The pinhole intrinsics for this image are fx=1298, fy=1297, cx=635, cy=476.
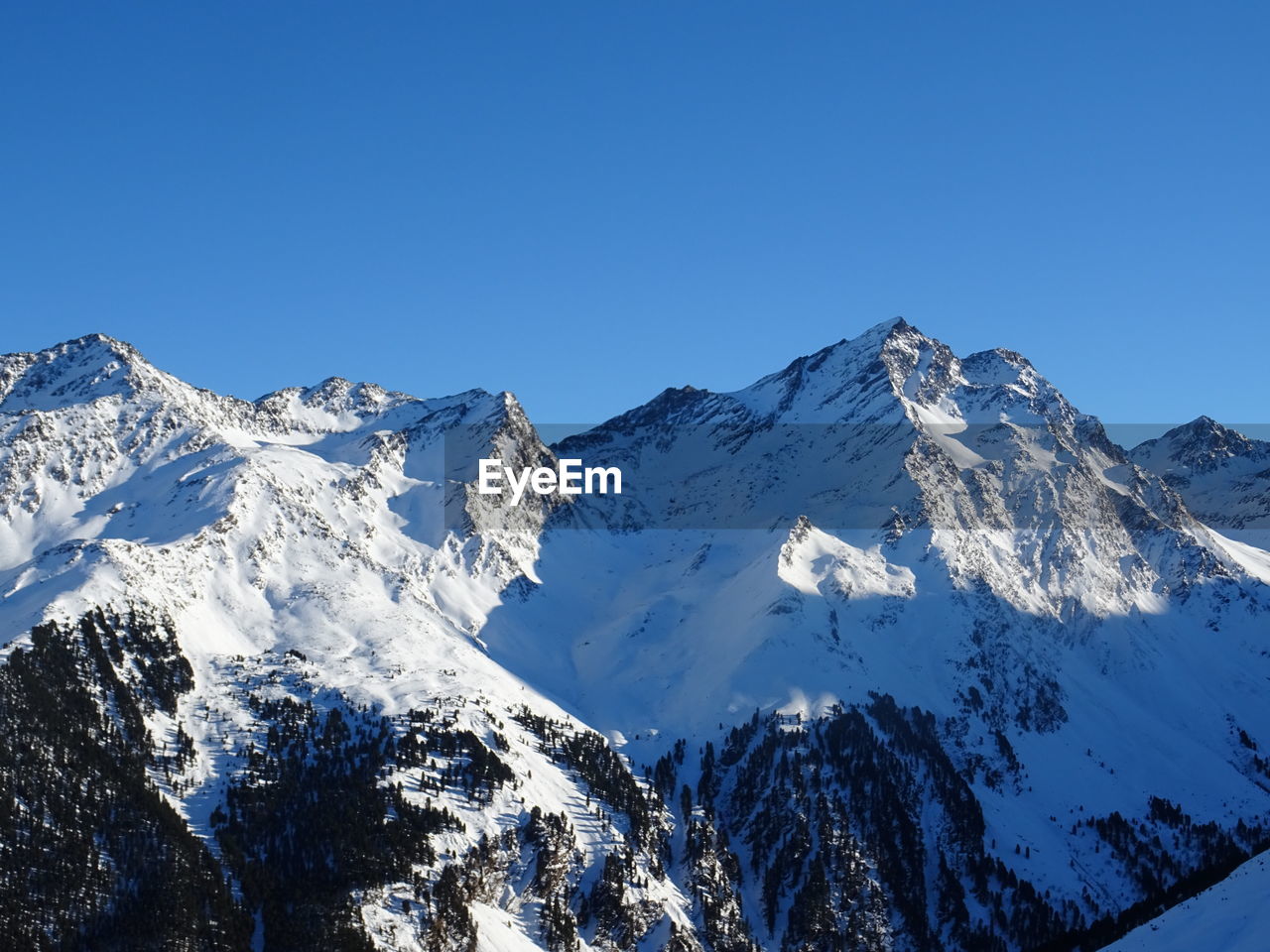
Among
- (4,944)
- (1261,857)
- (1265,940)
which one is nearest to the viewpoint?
(1265,940)

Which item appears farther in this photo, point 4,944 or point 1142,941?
point 4,944

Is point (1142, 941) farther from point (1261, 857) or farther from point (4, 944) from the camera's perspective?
point (4, 944)

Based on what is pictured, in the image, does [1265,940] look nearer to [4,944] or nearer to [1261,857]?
[1261,857]

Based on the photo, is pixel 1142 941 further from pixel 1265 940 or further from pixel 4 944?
pixel 4 944

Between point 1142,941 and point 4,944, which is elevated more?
point 4,944

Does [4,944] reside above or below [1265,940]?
above

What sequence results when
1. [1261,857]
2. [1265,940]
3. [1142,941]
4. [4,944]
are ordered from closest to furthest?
[1265,940]
[1142,941]
[1261,857]
[4,944]

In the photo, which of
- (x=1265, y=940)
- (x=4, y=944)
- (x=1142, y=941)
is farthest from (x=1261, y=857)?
(x=4, y=944)

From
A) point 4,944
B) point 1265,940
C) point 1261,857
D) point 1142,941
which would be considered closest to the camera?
point 1265,940

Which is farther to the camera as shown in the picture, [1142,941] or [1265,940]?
[1142,941]

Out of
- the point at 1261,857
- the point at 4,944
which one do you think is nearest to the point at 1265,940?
the point at 1261,857
